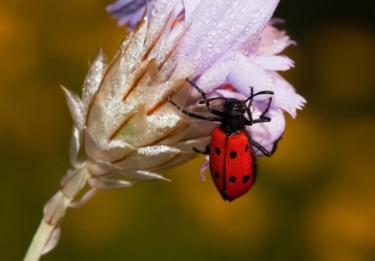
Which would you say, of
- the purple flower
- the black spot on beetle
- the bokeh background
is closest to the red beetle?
the black spot on beetle

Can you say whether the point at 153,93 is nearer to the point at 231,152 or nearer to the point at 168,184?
the point at 231,152

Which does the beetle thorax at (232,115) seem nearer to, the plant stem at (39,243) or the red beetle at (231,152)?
the red beetle at (231,152)

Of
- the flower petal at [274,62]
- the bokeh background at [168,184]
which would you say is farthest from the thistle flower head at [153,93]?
the bokeh background at [168,184]

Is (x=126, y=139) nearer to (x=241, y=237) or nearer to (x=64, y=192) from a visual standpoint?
(x=64, y=192)

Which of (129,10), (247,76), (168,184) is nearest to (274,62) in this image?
(247,76)

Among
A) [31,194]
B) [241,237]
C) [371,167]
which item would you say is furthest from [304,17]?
[31,194]

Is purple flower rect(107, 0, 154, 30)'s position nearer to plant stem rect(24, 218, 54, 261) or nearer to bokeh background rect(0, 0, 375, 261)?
plant stem rect(24, 218, 54, 261)
